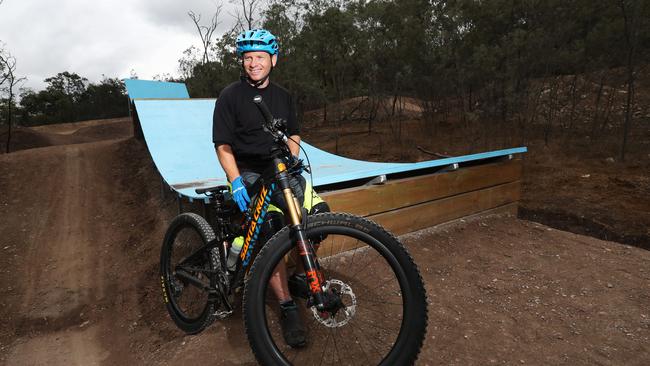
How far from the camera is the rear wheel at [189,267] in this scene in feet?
9.35

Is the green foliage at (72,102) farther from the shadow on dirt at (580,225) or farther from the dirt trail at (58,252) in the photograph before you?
the shadow on dirt at (580,225)

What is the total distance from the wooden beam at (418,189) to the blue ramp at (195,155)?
165 millimetres

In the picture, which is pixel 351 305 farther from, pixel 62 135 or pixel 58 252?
pixel 62 135

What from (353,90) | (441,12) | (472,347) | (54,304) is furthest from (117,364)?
(353,90)

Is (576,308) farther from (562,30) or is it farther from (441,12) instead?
(441,12)

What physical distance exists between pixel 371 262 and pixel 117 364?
270cm

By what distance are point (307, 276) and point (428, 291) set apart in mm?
1948

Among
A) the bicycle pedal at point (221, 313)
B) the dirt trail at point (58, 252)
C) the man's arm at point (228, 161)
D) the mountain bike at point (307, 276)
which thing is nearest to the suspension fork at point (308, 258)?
the mountain bike at point (307, 276)

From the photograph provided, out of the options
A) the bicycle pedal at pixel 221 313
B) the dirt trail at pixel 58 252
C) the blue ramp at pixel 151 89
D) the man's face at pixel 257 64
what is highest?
the blue ramp at pixel 151 89

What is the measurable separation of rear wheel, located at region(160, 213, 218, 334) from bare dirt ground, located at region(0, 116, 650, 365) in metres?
0.20

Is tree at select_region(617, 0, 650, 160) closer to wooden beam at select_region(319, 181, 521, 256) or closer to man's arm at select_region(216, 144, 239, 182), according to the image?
wooden beam at select_region(319, 181, 521, 256)

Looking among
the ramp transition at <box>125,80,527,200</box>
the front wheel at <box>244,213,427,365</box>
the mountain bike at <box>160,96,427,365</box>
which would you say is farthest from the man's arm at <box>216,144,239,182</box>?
the ramp transition at <box>125,80,527,200</box>

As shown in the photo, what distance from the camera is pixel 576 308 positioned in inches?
129

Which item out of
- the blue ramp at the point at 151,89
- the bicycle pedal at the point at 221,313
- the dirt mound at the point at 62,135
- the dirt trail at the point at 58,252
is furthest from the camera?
the dirt mound at the point at 62,135
